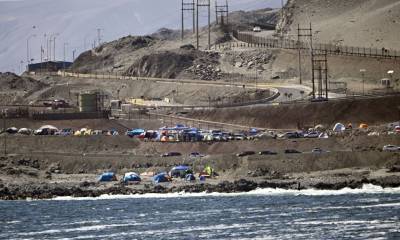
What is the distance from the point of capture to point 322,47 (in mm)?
184750

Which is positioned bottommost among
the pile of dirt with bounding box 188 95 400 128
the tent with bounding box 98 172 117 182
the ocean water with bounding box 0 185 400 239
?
the ocean water with bounding box 0 185 400 239

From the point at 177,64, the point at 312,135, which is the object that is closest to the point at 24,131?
the point at 312,135

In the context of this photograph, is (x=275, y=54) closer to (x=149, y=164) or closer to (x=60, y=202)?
(x=149, y=164)

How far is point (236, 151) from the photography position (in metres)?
120

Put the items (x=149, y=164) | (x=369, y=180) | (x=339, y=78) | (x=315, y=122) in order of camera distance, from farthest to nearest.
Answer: (x=339, y=78) → (x=315, y=122) → (x=149, y=164) → (x=369, y=180)

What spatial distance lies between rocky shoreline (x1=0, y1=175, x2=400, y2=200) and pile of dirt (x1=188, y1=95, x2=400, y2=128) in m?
30.8

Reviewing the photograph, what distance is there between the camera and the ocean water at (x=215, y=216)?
8006cm

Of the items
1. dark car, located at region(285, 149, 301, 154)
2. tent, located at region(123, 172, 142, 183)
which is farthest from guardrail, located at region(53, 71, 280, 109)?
tent, located at region(123, 172, 142, 183)

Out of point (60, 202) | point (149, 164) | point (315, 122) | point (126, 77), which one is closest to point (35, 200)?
point (60, 202)

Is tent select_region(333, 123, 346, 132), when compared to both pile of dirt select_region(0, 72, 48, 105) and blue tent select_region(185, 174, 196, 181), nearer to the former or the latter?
blue tent select_region(185, 174, 196, 181)

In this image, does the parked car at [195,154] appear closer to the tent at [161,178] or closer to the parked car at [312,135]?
the tent at [161,178]

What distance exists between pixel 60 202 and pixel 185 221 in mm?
17979

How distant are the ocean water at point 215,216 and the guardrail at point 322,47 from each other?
73970mm

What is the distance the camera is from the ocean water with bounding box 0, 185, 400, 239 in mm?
80062
